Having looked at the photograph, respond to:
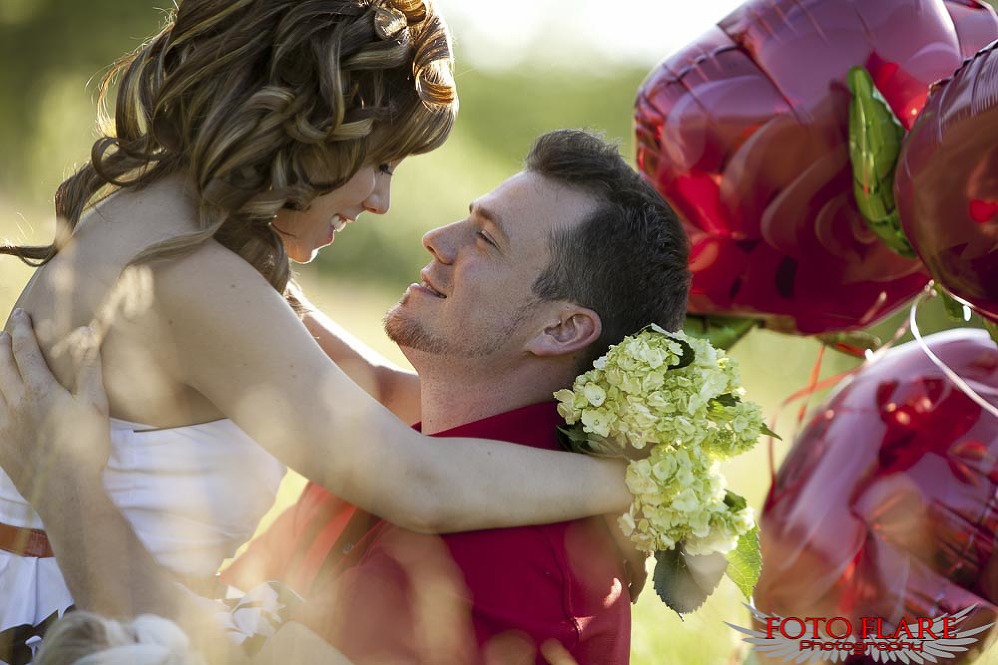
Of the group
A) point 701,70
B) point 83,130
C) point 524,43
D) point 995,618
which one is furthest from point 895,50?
point 524,43

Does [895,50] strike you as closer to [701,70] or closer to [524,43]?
[701,70]

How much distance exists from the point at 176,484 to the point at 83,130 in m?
4.93

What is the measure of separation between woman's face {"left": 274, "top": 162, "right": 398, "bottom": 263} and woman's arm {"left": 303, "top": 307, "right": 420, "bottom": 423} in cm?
48

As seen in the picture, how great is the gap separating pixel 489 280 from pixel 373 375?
0.64 metres

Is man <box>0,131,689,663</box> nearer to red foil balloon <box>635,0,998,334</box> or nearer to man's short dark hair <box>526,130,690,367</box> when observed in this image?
man's short dark hair <box>526,130,690,367</box>

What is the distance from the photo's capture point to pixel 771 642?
9.55 ft

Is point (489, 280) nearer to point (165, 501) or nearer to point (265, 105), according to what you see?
point (265, 105)

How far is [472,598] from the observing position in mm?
2340

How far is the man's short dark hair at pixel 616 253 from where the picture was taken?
2803 millimetres

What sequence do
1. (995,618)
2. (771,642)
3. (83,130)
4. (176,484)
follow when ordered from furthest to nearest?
(83,130), (771,642), (995,618), (176,484)

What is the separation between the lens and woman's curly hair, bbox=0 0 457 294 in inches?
98.3

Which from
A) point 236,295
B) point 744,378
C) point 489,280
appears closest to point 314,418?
point 236,295

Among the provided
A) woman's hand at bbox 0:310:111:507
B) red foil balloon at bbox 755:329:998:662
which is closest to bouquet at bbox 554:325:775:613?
red foil balloon at bbox 755:329:998:662

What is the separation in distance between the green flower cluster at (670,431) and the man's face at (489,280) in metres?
0.31
